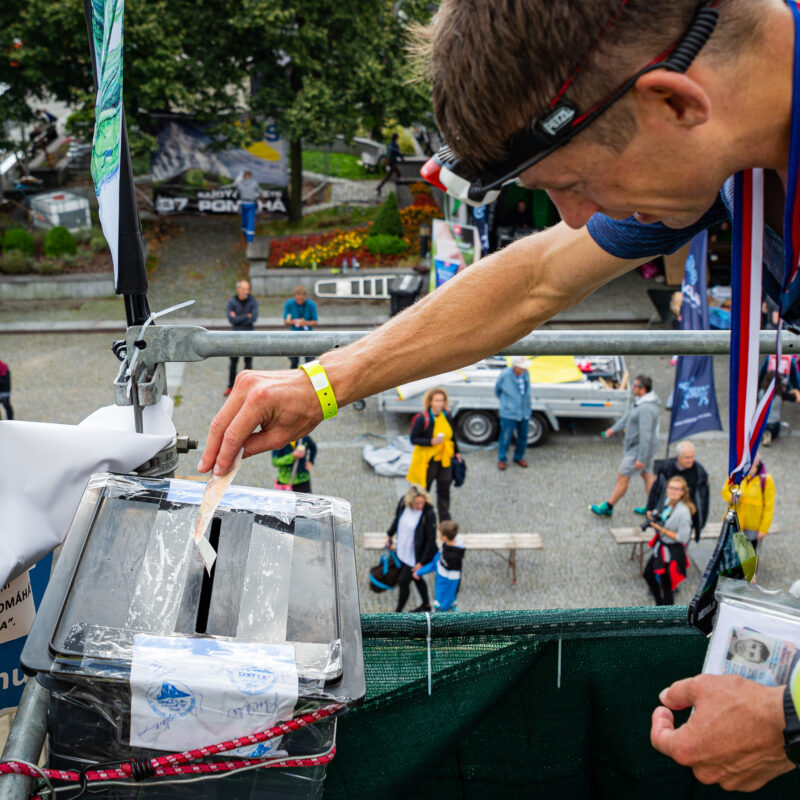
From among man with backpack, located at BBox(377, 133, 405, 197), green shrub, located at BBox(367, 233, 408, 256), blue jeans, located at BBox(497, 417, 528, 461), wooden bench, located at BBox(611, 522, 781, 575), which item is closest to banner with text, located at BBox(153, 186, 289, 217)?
man with backpack, located at BBox(377, 133, 405, 197)

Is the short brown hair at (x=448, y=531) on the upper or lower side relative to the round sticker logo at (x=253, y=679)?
lower

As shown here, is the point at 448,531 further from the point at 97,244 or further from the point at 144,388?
the point at 97,244

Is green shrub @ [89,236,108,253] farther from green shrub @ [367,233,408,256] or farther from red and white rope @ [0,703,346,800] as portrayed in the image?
red and white rope @ [0,703,346,800]

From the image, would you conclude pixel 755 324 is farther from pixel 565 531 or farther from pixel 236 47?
pixel 236 47

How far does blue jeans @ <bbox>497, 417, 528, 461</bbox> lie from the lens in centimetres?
1277

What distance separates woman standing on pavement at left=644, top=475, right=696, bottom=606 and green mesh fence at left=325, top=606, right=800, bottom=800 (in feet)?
22.3

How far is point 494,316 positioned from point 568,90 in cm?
80

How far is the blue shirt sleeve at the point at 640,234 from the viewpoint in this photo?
190 centimetres

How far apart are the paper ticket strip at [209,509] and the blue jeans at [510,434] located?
1094 cm

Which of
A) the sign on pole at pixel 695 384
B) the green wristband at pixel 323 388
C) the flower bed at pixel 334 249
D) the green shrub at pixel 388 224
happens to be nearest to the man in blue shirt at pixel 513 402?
the sign on pole at pixel 695 384

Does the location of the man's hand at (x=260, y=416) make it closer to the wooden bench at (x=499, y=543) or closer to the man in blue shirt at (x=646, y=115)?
the man in blue shirt at (x=646, y=115)

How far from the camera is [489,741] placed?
8.22ft

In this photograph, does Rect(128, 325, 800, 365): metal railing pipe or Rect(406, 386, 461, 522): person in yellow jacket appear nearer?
Rect(128, 325, 800, 365): metal railing pipe

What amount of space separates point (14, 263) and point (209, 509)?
19.2 m
